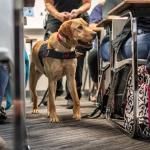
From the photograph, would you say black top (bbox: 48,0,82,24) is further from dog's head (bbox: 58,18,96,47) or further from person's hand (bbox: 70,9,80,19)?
dog's head (bbox: 58,18,96,47)

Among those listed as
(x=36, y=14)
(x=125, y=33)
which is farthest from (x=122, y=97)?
(x=36, y=14)

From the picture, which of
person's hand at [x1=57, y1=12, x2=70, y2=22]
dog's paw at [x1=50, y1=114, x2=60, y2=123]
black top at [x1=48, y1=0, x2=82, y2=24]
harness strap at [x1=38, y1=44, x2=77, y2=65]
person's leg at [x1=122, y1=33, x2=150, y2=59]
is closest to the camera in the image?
person's leg at [x1=122, y1=33, x2=150, y2=59]

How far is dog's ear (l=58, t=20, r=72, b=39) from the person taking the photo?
3.28m

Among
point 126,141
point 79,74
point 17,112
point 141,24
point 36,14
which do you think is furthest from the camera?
point 36,14

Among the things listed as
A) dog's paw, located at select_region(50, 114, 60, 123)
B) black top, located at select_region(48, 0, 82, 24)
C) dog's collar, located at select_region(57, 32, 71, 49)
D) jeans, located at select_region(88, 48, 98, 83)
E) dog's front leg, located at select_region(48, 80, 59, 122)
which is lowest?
dog's paw, located at select_region(50, 114, 60, 123)

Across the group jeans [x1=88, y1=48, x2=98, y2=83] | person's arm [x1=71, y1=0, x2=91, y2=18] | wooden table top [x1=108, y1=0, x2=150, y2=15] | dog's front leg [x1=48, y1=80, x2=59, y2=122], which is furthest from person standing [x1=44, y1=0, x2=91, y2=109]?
wooden table top [x1=108, y1=0, x2=150, y2=15]

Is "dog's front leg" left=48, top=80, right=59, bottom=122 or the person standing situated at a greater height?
the person standing

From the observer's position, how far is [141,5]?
2.29m

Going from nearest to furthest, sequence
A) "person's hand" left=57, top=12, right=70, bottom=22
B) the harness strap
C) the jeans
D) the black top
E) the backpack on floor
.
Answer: the backpack on floor → the harness strap → "person's hand" left=57, top=12, right=70, bottom=22 → the black top → the jeans

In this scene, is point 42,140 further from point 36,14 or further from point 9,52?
point 36,14

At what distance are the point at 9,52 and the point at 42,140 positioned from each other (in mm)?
1477

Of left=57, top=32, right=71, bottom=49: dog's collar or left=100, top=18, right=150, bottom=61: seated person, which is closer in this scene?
A: left=100, top=18, right=150, bottom=61: seated person

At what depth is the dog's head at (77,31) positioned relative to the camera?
330 cm

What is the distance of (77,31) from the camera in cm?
335
